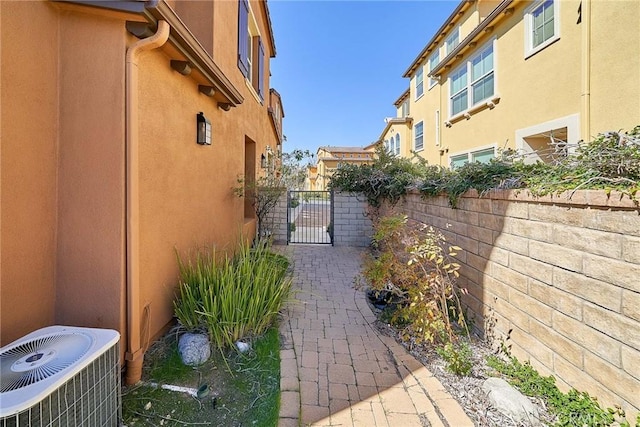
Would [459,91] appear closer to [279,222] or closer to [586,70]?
[586,70]

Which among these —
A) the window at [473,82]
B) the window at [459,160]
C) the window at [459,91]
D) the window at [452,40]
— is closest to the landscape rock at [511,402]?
the window at [473,82]

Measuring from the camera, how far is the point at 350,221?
1022 cm

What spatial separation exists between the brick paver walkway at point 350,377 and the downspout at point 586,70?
7321 millimetres

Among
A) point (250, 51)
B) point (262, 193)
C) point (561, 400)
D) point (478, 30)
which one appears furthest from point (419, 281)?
point (478, 30)

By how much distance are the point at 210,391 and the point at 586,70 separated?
1028 centimetres

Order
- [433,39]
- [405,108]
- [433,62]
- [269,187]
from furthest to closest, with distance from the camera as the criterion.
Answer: [405,108] → [433,62] → [433,39] → [269,187]

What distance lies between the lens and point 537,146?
9.74 meters

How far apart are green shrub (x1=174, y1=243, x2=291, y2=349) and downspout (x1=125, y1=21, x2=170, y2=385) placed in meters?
0.69

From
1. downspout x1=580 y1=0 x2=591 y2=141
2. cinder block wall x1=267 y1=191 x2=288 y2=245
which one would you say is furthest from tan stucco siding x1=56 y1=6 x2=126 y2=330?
downspout x1=580 y1=0 x2=591 y2=141

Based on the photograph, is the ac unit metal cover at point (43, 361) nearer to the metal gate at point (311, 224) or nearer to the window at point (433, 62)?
the metal gate at point (311, 224)

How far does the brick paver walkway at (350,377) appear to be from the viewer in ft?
8.70

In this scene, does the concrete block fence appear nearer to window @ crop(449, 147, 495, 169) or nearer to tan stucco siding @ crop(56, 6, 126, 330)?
window @ crop(449, 147, 495, 169)

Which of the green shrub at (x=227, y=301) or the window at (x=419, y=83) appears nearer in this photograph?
the green shrub at (x=227, y=301)

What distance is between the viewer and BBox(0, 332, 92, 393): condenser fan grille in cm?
181
